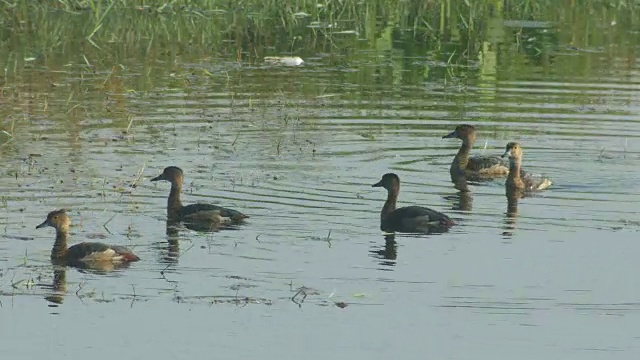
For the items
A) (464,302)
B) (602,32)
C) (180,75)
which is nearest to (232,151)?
(180,75)

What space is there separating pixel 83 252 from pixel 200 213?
202cm

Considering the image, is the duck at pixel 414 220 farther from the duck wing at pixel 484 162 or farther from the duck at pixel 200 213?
the duck wing at pixel 484 162

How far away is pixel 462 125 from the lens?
63.5 feet

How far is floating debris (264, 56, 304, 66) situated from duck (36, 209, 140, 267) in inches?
445

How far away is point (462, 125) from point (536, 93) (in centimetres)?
417

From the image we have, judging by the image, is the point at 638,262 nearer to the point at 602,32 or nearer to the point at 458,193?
the point at 458,193

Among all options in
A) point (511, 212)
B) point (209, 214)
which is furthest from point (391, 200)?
point (209, 214)

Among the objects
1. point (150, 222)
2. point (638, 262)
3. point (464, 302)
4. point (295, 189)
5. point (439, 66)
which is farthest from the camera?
point (439, 66)

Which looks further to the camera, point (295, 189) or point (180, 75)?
point (180, 75)

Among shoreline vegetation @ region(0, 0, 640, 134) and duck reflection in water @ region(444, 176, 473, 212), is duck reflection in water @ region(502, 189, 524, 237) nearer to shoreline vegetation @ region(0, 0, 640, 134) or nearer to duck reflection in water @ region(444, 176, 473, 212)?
duck reflection in water @ region(444, 176, 473, 212)

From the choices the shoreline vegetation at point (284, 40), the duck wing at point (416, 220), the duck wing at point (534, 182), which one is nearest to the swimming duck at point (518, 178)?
the duck wing at point (534, 182)

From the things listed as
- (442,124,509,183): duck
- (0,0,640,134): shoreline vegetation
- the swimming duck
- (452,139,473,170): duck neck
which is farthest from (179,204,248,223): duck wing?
(0,0,640,134): shoreline vegetation

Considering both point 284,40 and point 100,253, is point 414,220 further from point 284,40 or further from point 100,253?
point 284,40

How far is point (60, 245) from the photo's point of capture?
556 inches
